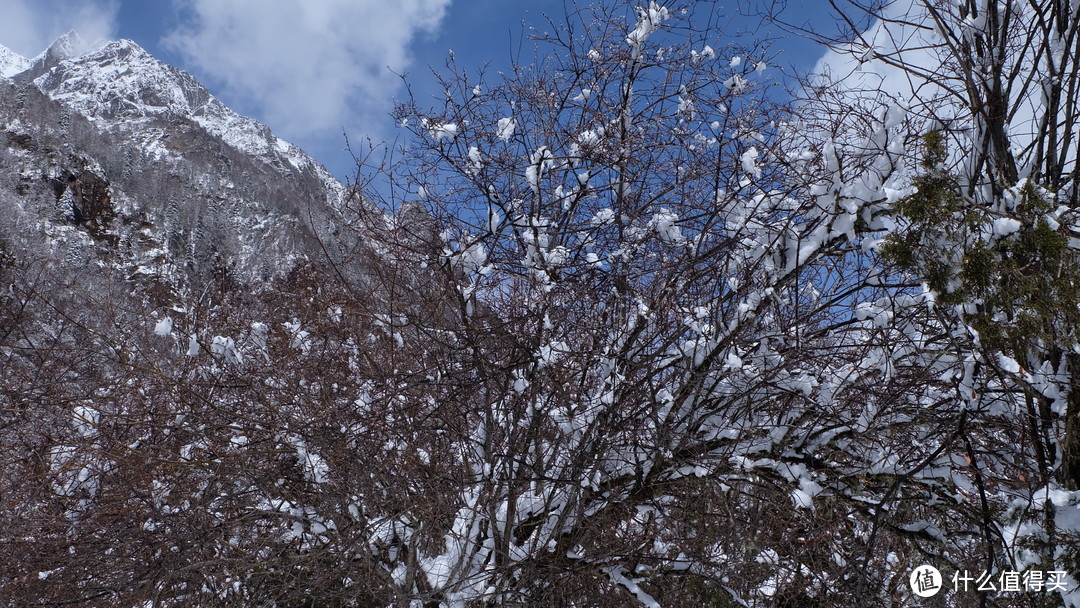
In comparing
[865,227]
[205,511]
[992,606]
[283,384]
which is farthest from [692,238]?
[205,511]

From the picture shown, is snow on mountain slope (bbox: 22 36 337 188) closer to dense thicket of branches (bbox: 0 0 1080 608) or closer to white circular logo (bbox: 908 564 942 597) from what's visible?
dense thicket of branches (bbox: 0 0 1080 608)

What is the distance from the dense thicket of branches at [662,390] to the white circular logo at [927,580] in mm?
127

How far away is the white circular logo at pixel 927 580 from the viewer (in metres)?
4.19

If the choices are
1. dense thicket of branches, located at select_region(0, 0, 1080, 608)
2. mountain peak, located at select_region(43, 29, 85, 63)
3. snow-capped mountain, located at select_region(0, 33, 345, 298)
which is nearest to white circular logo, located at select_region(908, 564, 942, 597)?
dense thicket of branches, located at select_region(0, 0, 1080, 608)

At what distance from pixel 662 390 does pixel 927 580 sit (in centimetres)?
184

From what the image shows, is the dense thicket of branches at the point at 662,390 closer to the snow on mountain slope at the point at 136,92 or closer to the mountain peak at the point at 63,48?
the snow on mountain slope at the point at 136,92

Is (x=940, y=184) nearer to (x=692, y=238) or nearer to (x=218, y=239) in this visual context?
(x=692, y=238)

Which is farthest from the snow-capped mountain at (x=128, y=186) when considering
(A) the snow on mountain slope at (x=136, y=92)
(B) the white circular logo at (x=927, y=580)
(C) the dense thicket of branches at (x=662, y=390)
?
(B) the white circular logo at (x=927, y=580)

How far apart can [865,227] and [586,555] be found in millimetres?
2665

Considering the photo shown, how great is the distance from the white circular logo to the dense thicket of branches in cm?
13

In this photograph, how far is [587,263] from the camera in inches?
206

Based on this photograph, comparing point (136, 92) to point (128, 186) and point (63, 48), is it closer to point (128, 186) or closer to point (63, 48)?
point (63, 48)

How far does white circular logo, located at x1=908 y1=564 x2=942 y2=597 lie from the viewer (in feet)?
13.8

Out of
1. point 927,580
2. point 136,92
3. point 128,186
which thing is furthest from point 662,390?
point 136,92
